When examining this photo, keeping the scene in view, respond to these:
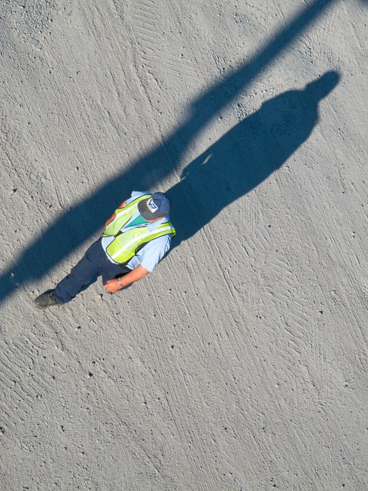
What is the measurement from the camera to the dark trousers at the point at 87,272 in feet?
11.8

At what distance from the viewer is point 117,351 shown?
13.8 ft

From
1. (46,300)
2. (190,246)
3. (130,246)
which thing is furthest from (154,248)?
(46,300)

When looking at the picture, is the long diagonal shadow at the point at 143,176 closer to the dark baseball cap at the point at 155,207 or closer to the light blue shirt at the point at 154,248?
the light blue shirt at the point at 154,248

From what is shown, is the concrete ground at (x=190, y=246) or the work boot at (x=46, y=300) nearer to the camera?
the work boot at (x=46, y=300)

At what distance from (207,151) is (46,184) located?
6.98 feet

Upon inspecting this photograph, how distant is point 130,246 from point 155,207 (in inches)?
20.9

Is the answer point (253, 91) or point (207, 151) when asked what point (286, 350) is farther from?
point (253, 91)

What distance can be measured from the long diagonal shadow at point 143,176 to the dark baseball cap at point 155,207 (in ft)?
4.37

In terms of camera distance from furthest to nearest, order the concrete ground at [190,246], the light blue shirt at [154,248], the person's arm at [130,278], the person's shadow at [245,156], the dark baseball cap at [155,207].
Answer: the person's shadow at [245,156], the concrete ground at [190,246], the person's arm at [130,278], the light blue shirt at [154,248], the dark baseball cap at [155,207]

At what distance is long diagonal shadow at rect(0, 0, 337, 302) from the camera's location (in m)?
4.20

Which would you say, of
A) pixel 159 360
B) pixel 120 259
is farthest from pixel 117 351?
pixel 120 259

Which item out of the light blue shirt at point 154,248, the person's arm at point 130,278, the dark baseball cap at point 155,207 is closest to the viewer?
the dark baseball cap at point 155,207

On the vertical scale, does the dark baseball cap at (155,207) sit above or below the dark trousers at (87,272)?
above

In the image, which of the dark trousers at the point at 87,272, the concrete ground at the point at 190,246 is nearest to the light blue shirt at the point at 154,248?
the dark trousers at the point at 87,272
